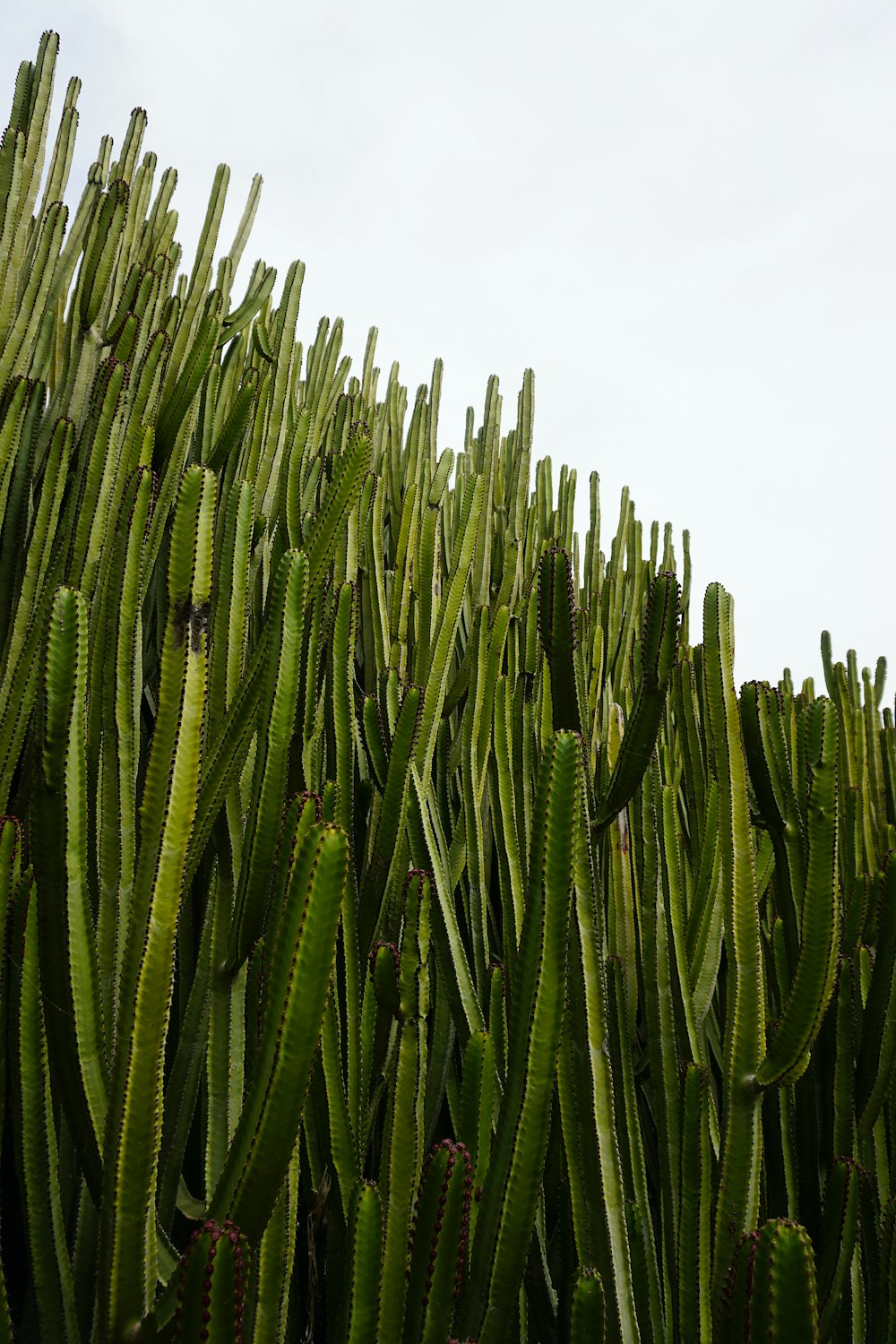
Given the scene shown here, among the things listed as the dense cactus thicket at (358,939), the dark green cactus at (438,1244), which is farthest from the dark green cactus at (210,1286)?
the dark green cactus at (438,1244)

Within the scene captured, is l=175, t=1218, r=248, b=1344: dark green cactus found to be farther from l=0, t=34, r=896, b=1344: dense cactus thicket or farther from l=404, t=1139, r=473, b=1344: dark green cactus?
l=404, t=1139, r=473, b=1344: dark green cactus

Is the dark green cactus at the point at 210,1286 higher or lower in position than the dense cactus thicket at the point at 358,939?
lower

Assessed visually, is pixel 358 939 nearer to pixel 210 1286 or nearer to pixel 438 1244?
pixel 438 1244

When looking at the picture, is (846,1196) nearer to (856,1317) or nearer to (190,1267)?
(856,1317)

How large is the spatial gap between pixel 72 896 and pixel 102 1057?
0.43 ft

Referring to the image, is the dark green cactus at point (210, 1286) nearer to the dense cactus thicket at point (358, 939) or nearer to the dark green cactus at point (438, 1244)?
the dense cactus thicket at point (358, 939)

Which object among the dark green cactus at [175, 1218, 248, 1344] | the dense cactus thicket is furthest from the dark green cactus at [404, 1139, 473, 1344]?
the dark green cactus at [175, 1218, 248, 1344]

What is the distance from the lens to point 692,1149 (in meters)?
0.88

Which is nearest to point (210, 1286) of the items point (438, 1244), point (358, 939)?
point (438, 1244)

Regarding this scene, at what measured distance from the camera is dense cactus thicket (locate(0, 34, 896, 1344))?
63 centimetres

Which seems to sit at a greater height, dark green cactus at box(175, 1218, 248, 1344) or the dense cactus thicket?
the dense cactus thicket

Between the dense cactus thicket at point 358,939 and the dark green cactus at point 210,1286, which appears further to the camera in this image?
the dense cactus thicket at point 358,939

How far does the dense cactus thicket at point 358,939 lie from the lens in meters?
0.63

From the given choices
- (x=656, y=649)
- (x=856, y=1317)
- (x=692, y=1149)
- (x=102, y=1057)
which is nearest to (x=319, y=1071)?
(x=102, y=1057)
